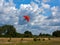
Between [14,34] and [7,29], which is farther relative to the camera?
[7,29]

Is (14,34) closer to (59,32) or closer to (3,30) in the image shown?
(3,30)

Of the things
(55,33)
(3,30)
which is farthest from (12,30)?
(55,33)

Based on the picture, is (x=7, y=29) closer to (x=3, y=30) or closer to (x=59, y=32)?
(x=3, y=30)

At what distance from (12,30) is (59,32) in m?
23.7

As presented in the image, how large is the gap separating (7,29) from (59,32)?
86.4 ft

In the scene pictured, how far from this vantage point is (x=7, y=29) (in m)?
112

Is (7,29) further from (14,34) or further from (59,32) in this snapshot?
(59,32)

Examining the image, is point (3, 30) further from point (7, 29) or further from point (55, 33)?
point (55, 33)

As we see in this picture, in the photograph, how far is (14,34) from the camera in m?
101

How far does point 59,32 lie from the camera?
11112 cm

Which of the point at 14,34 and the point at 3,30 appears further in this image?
the point at 3,30

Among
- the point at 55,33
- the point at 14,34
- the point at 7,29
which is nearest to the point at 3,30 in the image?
the point at 7,29

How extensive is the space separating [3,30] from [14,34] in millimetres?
10344

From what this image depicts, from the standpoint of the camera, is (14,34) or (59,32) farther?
(59,32)
